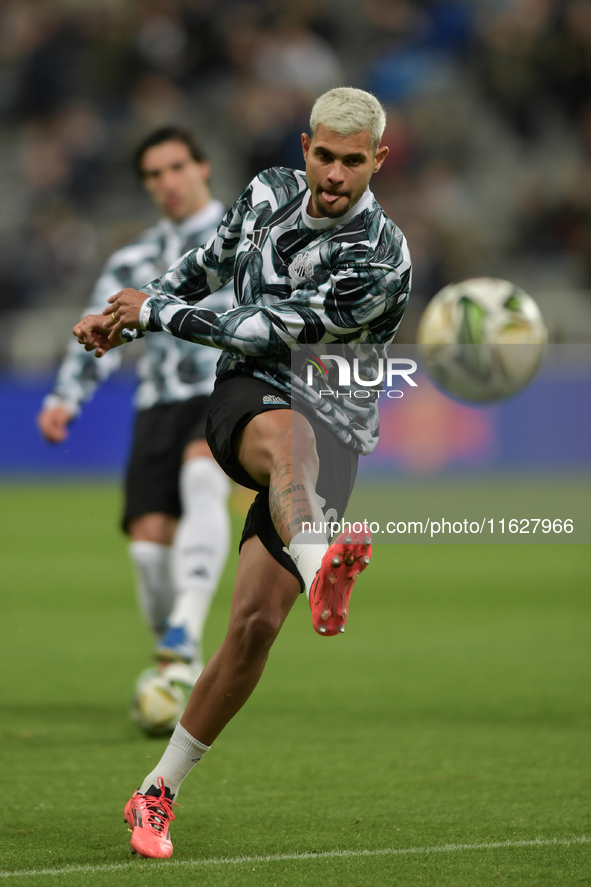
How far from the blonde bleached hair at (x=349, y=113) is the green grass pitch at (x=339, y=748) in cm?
202

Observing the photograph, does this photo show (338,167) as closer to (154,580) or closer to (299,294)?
(299,294)

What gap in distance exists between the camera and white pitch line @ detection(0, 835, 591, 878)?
10.9ft

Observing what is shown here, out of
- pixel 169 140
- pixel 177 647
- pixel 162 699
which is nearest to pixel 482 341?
pixel 169 140

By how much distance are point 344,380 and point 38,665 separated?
12.7ft

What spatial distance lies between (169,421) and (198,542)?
2.12ft

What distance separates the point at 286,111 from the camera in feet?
54.6

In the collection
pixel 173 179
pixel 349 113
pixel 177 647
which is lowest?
pixel 177 647

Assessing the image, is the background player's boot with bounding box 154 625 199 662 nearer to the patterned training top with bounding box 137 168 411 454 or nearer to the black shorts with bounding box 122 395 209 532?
the black shorts with bounding box 122 395 209 532

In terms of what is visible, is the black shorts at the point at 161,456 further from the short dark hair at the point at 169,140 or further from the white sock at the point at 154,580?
the short dark hair at the point at 169,140

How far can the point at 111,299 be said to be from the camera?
12.0ft

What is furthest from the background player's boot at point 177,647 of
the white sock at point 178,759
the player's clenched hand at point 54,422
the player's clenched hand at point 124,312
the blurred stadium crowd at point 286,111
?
the blurred stadium crowd at point 286,111

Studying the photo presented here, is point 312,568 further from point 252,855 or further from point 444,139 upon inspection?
point 444,139

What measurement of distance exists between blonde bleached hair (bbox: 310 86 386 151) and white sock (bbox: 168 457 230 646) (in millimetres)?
2528

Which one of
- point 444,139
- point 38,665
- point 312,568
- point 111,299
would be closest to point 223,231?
point 111,299
